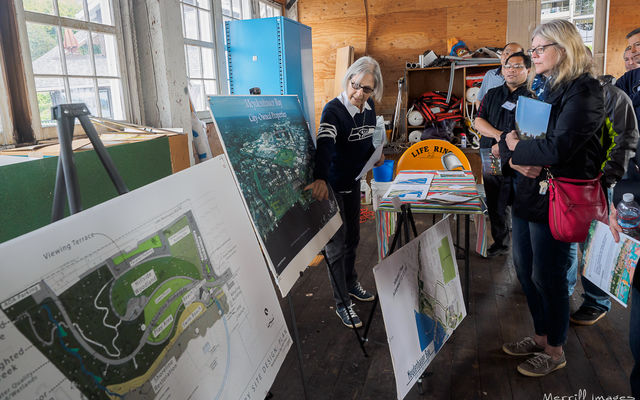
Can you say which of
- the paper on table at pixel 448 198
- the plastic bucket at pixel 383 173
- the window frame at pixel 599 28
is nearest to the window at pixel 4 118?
the paper on table at pixel 448 198

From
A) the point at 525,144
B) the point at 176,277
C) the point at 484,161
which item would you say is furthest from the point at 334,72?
the point at 176,277

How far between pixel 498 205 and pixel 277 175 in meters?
2.16

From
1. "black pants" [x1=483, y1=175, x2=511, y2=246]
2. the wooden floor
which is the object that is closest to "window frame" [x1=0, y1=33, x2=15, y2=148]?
the wooden floor

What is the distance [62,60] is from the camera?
2203 millimetres

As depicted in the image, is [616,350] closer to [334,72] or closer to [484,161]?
[484,161]

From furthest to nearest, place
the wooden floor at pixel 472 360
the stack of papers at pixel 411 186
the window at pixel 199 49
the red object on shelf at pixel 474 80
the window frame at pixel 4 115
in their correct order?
the red object on shelf at pixel 474 80, the window at pixel 199 49, the stack of papers at pixel 411 186, the window frame at pixel 4 115, the wooden floor at pixel 472 360

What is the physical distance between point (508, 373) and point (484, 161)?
1481mm

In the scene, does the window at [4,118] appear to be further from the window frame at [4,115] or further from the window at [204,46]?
the window at [204,46]

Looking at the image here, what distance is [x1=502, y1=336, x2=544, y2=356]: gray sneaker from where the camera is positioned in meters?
1.97

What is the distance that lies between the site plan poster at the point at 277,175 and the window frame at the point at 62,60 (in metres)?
1.27

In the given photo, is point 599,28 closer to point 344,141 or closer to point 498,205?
point 498,205

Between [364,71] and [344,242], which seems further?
[344,242]

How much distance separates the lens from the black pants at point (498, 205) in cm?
293

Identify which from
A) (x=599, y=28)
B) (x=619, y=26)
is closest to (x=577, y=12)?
(x=599, y=28)
